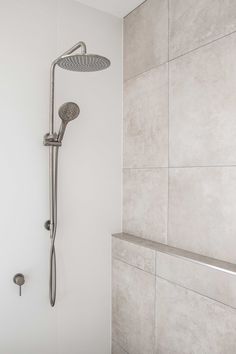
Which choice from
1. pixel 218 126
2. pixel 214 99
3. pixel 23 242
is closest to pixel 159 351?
pixel 23 242

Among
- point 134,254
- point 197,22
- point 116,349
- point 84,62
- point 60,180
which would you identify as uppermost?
point 197,22

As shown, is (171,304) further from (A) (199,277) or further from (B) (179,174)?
(B) (179,174)

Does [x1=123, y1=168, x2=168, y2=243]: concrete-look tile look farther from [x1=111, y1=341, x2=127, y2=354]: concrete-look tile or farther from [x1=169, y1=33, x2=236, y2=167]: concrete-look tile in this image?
[x1=111, y1=341, x2=127, y2=354]: concrete-look tile

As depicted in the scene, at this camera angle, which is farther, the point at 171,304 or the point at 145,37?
the point at 145,37

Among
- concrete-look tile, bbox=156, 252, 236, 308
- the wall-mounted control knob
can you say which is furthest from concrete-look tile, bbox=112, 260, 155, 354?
the wall-mounted control knob

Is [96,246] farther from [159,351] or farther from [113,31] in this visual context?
[113,31]

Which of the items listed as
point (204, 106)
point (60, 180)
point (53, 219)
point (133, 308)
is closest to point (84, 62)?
point (204, 106)

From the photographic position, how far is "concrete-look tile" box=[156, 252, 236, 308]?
1.07 metres

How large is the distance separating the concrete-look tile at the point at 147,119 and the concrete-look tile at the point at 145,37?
59mm

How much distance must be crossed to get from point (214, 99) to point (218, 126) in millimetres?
117

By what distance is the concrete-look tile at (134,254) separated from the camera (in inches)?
56.2

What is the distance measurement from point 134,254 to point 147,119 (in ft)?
2.37

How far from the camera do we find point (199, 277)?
118 cm

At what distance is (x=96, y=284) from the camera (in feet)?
5.50
